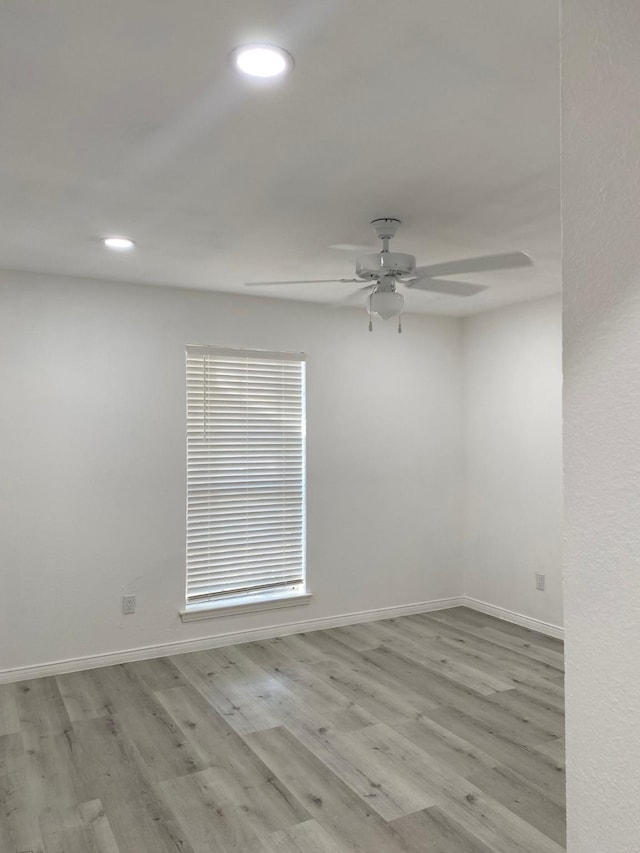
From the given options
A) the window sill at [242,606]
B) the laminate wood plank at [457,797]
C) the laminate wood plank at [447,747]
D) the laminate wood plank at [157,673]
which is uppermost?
the window sill at [242,606]

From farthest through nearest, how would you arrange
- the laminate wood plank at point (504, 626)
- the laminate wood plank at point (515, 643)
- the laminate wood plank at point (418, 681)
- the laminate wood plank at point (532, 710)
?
1. the laminate wood plank at point (504, 626)
2. the laminate wood plank at point (515, 643)
3. the laminate wood plank at point (418, 681)
4. the laminate wood plank at point (532, 710)

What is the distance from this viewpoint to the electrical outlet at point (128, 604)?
14.4 ft

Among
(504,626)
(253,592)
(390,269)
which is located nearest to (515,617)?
(504,626)

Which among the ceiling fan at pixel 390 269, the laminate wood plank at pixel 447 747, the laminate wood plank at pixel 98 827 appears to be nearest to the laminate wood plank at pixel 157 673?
the laminate wood plank at pixel 98 827

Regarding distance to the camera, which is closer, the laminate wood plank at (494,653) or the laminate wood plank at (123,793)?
the laminate wood plank at (123,793)

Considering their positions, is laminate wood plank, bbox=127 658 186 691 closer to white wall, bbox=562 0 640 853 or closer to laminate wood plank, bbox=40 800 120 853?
laminate wood plank, bbox=40 800 120 853

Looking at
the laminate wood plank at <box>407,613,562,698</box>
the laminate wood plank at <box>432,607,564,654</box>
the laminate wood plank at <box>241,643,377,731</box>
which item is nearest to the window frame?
the laminate wood plank at <box>241,643,377,731</box>

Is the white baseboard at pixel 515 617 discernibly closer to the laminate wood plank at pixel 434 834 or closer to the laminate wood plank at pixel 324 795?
the laminate wood plank at pixel 324 795

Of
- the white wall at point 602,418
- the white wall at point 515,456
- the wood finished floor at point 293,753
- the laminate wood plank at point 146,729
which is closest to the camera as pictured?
the white wall at point 602,418

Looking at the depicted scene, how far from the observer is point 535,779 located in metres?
2.87

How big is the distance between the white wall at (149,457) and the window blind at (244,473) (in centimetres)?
11

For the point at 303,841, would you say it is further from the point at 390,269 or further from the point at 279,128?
the point at 279,128

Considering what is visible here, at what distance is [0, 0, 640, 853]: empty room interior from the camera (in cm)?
86

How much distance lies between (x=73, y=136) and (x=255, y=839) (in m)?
2.54
